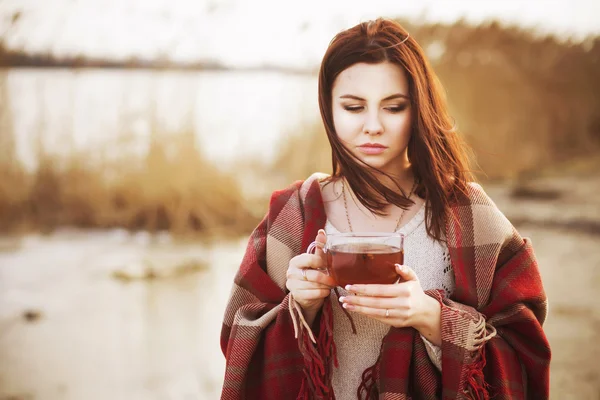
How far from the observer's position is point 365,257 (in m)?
1.30

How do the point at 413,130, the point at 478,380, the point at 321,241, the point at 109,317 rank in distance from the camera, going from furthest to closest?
the point at 109,317 → the point at 413,130 → the point at 478,380 → the point at 321,241

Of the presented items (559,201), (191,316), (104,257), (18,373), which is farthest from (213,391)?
(559,201)

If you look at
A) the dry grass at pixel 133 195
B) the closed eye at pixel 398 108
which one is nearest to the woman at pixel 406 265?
the closed eye at pixel 398 108

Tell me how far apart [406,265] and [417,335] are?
0.59 feet

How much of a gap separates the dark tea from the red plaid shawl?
0.80ft

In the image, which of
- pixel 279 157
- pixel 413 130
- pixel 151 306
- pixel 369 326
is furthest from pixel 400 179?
pixel 279 157

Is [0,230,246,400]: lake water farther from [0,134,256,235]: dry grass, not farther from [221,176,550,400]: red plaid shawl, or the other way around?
[221,176,550,400]: red plaid shawl

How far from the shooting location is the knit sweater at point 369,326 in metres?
1.67

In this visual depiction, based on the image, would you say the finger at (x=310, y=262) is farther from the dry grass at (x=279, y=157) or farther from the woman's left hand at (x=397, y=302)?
the dry grass at (x=279, y=157)

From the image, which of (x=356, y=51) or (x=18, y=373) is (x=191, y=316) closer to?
(x=18, y=373)

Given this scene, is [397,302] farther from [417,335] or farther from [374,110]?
[374,110]

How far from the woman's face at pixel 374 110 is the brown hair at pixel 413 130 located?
0.08 feet

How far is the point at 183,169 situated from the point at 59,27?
1.27 m

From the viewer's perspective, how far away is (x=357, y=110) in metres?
1.66
